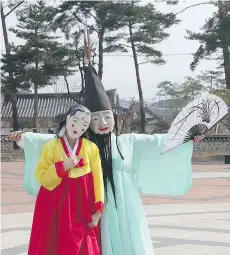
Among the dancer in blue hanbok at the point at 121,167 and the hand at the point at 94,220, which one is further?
the dancer in blue hanbok at the point at 121,167

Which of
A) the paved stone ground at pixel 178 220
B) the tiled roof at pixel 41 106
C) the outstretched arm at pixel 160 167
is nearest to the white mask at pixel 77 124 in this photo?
the outstretched arm at pixel 160 167

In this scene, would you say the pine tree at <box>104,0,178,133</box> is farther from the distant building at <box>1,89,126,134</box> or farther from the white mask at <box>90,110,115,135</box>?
the white mask at <box>90,110,115,135</box>

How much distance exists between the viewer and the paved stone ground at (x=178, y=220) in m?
5.66

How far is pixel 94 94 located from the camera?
12.2 ft

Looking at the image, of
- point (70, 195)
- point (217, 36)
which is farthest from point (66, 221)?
point (217, 36)

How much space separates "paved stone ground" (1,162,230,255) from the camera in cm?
566

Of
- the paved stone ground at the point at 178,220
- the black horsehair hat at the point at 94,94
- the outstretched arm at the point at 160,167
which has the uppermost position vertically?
the black horsehair hat at the point at 94,94

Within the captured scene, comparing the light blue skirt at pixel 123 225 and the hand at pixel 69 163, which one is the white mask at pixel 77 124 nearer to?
the hand at pixel 69 163

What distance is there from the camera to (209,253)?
5.29 meters

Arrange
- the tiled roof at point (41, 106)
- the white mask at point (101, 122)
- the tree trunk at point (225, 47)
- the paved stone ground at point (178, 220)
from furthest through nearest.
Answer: the tiled roof at point (41, 106) → the tree trunk at point (225, 47) → the paved stone ground at point (178, 220) → the white mask at point (101, 122)

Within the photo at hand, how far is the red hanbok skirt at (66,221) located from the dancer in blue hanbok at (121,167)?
21 centimetres

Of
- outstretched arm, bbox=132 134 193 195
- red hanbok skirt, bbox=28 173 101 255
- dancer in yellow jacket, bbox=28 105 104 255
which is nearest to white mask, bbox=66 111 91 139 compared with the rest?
dancer in yellow jacket, bbox=28 105 104 255

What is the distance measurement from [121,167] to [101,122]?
342 mm

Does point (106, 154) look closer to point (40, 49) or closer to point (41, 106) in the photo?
point (40, 49)
